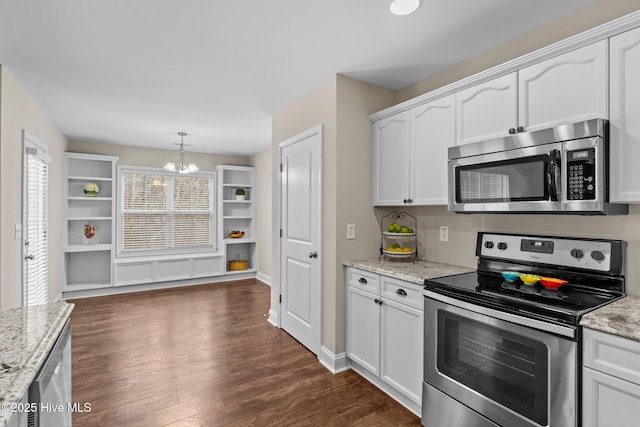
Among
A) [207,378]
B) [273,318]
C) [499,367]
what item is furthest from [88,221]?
[499,367]

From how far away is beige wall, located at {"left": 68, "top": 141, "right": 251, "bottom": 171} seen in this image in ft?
17.8

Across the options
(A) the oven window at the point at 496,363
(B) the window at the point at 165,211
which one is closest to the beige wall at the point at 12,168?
(B) the window at the point at 165,211

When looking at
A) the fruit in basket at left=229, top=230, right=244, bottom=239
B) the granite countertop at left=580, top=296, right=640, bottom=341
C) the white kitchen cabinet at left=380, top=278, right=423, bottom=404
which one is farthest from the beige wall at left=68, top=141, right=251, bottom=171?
the granite countertop at left=580, top=296, right=640, bottom=341

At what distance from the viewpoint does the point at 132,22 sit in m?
2.05

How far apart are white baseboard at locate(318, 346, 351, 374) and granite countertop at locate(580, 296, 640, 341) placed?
1832 mm

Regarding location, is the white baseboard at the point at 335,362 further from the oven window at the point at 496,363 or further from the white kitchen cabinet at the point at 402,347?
the oven window at the point at 496,363

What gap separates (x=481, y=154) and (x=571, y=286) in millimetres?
887

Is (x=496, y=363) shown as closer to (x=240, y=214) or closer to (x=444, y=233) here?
(x=444, y=233)

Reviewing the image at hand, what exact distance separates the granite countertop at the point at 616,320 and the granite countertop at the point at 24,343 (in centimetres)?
187

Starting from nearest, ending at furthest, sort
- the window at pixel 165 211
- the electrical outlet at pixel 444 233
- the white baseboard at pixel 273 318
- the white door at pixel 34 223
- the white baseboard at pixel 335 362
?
the electrical outlet at pixel 444 233 → the white baseboard at pixel 335 362 → the white door at pixel 34 223 → the white baseboard at pixel 273 318 → the window at pixel 165 211

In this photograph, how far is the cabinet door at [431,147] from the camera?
7.63 feet

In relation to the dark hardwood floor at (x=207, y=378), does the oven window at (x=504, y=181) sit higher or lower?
higher

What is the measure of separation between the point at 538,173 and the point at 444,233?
3.11ft

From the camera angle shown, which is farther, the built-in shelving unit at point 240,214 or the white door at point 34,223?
the built-in shelving unit at point 240,214
